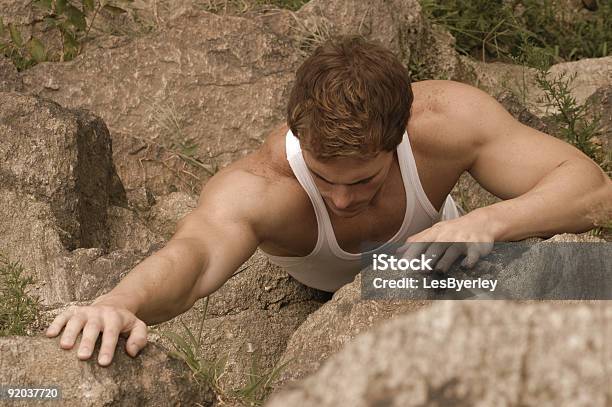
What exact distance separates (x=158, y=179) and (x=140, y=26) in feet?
3.88

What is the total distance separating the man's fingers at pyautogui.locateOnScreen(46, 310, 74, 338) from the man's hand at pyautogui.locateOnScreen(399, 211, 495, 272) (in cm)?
96

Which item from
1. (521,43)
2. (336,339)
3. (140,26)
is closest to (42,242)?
(336,339)

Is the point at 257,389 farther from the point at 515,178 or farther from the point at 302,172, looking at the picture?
the point at 515,178

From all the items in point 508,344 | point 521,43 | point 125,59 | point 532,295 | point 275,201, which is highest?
A: point 508,344

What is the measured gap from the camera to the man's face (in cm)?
347

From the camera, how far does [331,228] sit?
13.2 feet

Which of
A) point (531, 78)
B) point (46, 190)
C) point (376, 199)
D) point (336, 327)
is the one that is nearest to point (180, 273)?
point (336, 327)

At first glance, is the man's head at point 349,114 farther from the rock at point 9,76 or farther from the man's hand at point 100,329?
the rock at point 9,76

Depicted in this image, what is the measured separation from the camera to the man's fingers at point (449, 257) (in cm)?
301

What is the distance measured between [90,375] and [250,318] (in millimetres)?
1513

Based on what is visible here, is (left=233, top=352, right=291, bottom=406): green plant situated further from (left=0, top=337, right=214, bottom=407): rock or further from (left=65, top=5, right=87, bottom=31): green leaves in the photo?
(left=65, top=5, right=87, bottom=31): green leaves

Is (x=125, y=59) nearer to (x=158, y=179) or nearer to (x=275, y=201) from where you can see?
(x=158, y=179)

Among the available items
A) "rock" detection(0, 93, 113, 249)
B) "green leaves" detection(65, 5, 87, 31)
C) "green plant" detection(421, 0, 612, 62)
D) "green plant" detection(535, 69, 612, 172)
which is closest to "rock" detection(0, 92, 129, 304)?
"rock" detection(0, 93, 113, 249)

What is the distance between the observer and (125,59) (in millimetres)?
5586
